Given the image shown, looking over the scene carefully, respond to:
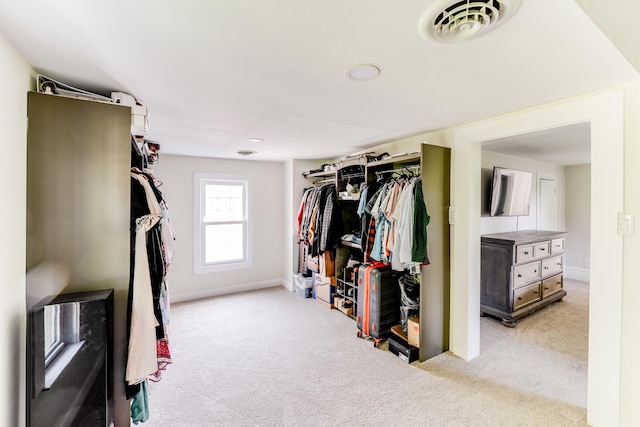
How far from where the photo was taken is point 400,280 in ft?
9.53

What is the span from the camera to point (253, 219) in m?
4.55

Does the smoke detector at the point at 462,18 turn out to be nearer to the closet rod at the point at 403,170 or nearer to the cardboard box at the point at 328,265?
the closet rod at the point at 403,170

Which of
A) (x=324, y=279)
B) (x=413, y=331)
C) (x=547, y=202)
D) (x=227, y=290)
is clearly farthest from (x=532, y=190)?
(x=227, y=290)

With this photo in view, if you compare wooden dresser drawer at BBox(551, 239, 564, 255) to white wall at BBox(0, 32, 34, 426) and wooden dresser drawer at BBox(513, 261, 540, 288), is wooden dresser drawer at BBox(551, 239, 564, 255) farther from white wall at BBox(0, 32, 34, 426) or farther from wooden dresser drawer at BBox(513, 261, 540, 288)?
white wall at BBox(0, 32, 34, 426)

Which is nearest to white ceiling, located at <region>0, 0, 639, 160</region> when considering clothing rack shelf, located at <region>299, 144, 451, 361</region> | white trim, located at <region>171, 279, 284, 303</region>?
clothing rack shelf, located at <region>299, 144, 451, 361</region>

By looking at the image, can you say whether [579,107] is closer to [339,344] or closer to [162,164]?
[339,344]

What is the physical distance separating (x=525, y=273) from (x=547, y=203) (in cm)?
226

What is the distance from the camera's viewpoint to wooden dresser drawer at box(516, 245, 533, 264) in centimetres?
329

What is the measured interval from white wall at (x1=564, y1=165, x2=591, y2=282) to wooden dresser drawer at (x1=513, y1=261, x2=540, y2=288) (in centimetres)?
230

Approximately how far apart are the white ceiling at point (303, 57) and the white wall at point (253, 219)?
75.3 inches

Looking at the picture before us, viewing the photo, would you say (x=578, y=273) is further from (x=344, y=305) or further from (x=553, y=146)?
(x=344, y=305)

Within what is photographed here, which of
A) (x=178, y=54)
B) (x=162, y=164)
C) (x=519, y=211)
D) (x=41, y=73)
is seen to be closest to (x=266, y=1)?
A: (x=178, y=54)

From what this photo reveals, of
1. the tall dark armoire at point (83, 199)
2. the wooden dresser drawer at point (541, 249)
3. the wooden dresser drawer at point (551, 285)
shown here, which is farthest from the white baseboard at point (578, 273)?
the tall dark armoire at point (83, 199)

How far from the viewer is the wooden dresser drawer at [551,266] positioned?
3676 millimetres
